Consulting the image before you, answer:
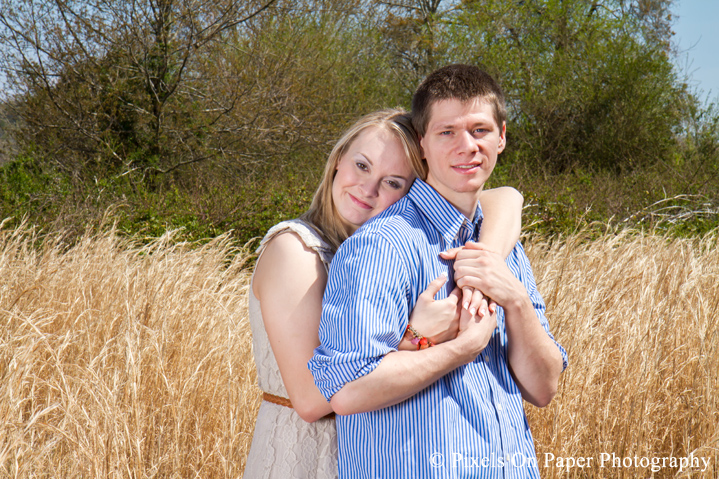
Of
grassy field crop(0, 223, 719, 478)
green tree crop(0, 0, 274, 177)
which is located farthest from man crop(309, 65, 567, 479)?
green tree crop(0, 0, 274, 177)

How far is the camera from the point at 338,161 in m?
1.79

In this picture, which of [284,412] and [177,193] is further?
[177,193]

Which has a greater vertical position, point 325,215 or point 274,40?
point 274,40

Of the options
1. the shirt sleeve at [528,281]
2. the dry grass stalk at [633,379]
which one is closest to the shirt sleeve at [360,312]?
the shirt sleeve at [528,281]

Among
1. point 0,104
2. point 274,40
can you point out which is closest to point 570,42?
point 274,40

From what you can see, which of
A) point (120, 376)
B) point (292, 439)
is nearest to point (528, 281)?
point (292, 439)

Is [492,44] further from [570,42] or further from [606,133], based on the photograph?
[606,133]

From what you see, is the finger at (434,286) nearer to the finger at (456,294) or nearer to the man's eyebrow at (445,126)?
the finger at (456,294)

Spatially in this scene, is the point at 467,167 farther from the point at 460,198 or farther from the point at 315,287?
the point at 315,287

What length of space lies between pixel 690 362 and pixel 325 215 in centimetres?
212

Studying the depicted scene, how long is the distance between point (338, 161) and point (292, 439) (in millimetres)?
813

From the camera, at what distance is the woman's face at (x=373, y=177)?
1.67 m

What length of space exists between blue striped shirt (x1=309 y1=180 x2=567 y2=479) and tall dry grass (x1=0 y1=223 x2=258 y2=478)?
4.15ft

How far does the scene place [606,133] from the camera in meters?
12.0
